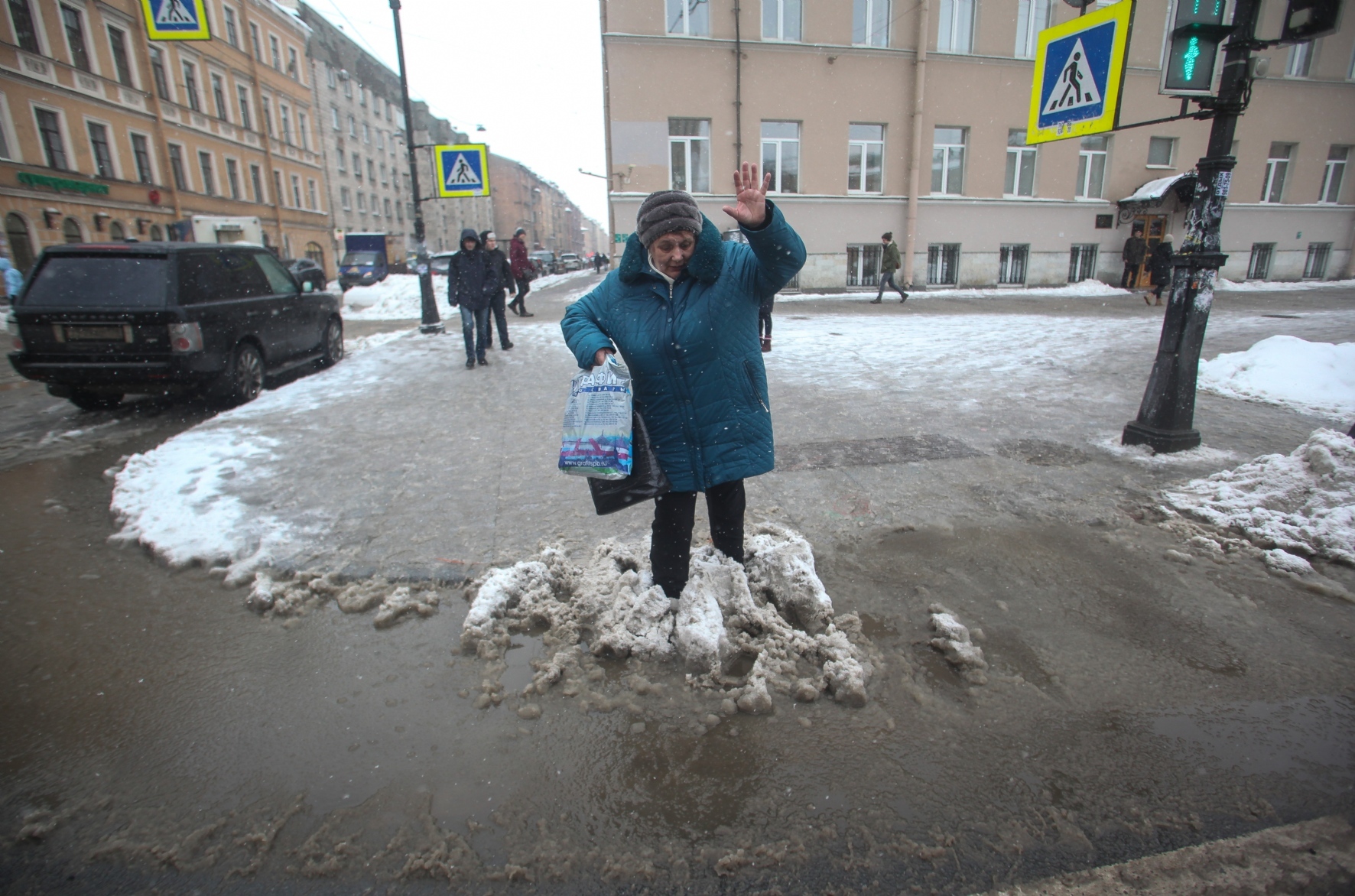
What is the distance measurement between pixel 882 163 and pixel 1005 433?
16675 millimetres

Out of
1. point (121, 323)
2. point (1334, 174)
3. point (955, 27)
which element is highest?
point (955, 27)

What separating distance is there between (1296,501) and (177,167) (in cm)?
3924

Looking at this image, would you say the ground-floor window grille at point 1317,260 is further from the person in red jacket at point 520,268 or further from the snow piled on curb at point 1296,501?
the snow piled on curb at point 1296,501

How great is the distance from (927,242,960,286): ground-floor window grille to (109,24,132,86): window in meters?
32.7

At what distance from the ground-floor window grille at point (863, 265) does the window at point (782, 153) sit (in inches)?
105

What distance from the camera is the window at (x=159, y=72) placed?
28.9 m

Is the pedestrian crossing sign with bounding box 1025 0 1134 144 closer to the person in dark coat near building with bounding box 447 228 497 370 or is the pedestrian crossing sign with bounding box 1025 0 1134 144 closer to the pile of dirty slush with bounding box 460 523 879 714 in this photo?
the pile of dirty slush with bounding box 460 523 879 714

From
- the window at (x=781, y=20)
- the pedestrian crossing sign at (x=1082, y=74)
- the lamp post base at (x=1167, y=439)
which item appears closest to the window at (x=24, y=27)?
the window at (x=781, y=20)

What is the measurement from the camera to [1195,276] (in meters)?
4.72

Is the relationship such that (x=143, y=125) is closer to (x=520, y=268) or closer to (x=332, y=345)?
(x=520, y=268)

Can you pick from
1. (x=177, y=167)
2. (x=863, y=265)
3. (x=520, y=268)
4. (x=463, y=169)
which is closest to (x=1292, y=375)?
(x=463, y=169)

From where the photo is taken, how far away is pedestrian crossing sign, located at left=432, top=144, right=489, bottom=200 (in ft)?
41.3

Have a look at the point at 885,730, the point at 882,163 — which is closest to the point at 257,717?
the point at 885,730

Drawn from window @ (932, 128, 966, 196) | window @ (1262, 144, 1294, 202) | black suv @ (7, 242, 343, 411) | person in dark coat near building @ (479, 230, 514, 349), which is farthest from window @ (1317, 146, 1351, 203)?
black suv @ (7, 242, 343, 411)
